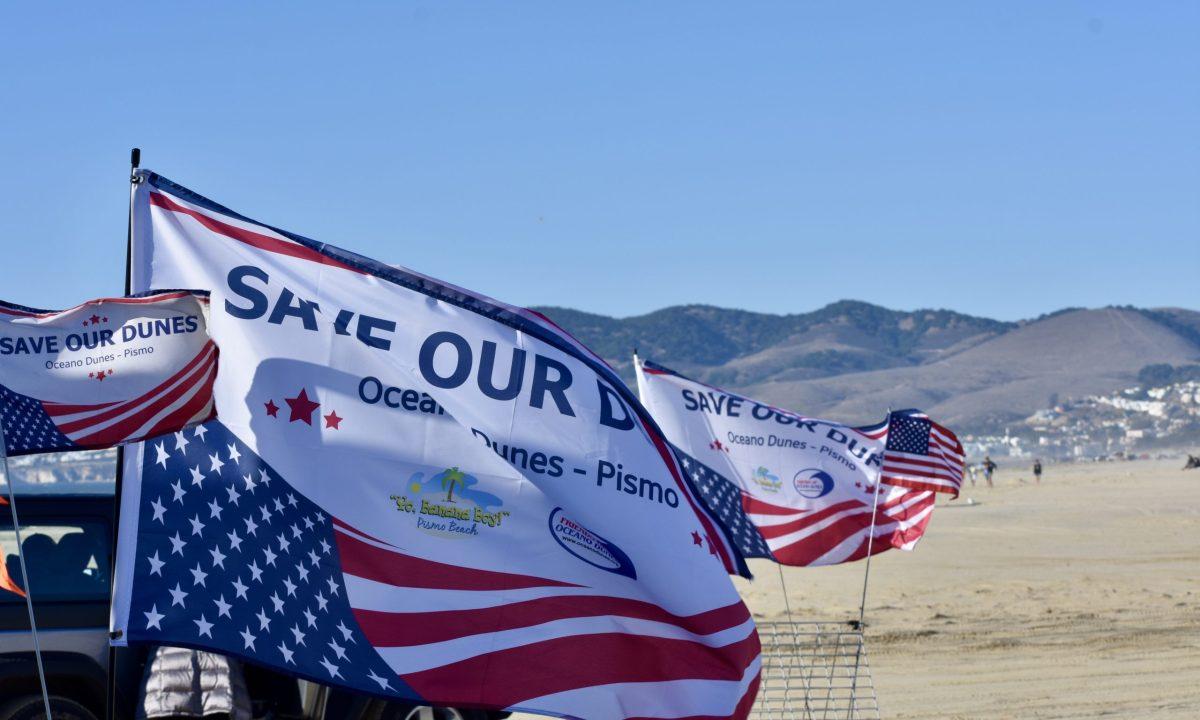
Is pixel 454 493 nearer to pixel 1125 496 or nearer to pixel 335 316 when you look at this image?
pixel 335 316

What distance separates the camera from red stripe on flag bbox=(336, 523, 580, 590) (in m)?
5.67

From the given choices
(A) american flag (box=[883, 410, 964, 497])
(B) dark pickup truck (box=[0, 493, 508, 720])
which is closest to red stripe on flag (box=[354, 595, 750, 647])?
(B) dark pickup truck (box=[0, 493, 508, 720])

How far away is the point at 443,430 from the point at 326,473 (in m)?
0.50

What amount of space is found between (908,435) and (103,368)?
6900 mm

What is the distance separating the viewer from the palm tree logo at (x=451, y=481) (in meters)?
5.84

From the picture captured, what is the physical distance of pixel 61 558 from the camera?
302 inches

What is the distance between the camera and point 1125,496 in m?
50.8

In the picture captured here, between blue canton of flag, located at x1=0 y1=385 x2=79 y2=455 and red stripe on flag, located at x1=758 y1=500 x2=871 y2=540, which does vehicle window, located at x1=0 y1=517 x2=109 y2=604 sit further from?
red stripe on flag, located at x1=758 y1=500 x2=871 y2=540

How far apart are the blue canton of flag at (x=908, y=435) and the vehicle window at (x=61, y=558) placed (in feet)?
18.7

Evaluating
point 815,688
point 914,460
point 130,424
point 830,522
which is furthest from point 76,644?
point 914,460

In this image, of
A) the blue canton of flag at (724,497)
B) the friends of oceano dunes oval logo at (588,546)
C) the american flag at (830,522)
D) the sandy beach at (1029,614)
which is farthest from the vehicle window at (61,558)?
the sandy beach at (1029,614)

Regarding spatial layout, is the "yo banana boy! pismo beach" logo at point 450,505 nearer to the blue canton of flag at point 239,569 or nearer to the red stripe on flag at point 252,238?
the blue canton of flag at point 239,569

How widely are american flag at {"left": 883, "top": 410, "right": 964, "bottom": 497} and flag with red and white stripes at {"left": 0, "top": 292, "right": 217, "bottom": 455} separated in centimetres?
653

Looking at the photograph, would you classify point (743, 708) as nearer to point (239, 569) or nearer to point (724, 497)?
point (239, 569)
